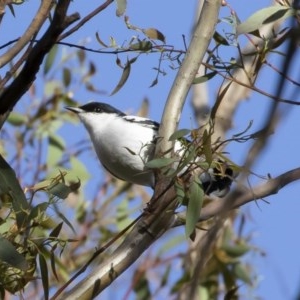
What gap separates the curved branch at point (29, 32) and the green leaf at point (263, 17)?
34 cm

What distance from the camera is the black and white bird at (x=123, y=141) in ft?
8.51

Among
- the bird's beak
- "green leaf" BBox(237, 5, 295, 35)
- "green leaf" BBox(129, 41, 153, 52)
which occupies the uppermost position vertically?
the bird's beak

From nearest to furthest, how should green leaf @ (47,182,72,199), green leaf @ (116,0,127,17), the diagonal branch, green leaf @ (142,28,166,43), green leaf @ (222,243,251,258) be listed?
1. the diagonal branch
2. green leaf @ (47,182,72,199)
3. green leaf @ (116,0,127,17)
4. green leaf @ (142,28,166,43)
5. green leaf @ (222,243,251,258)

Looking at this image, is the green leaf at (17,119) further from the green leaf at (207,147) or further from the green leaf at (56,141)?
the green leaf at (207,147)

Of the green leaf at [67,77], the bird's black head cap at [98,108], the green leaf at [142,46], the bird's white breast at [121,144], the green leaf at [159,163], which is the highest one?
the green leaf at [67,77]

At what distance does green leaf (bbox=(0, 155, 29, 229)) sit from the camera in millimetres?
1482

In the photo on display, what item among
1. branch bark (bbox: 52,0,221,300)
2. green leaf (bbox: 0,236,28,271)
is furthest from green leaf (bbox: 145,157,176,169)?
green leaf (bbox: 0,236,28,271)

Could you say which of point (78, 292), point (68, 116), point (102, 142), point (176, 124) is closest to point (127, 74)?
point (176, 124)

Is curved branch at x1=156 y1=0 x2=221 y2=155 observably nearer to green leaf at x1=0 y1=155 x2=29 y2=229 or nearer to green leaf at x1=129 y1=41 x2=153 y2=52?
green leaf at x1=129 y1=41 x2=153 y2=52

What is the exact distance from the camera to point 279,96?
0.55m

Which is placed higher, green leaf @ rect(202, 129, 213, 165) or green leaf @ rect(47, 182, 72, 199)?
green leaf @ rect(202, 129, 213, 165)

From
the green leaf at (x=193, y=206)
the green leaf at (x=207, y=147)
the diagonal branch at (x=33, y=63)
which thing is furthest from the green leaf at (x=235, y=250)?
the diagonal branch at (x=33, y=63)

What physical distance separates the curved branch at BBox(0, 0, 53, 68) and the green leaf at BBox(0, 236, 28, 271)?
291mm

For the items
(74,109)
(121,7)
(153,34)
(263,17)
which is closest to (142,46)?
(153,34)
